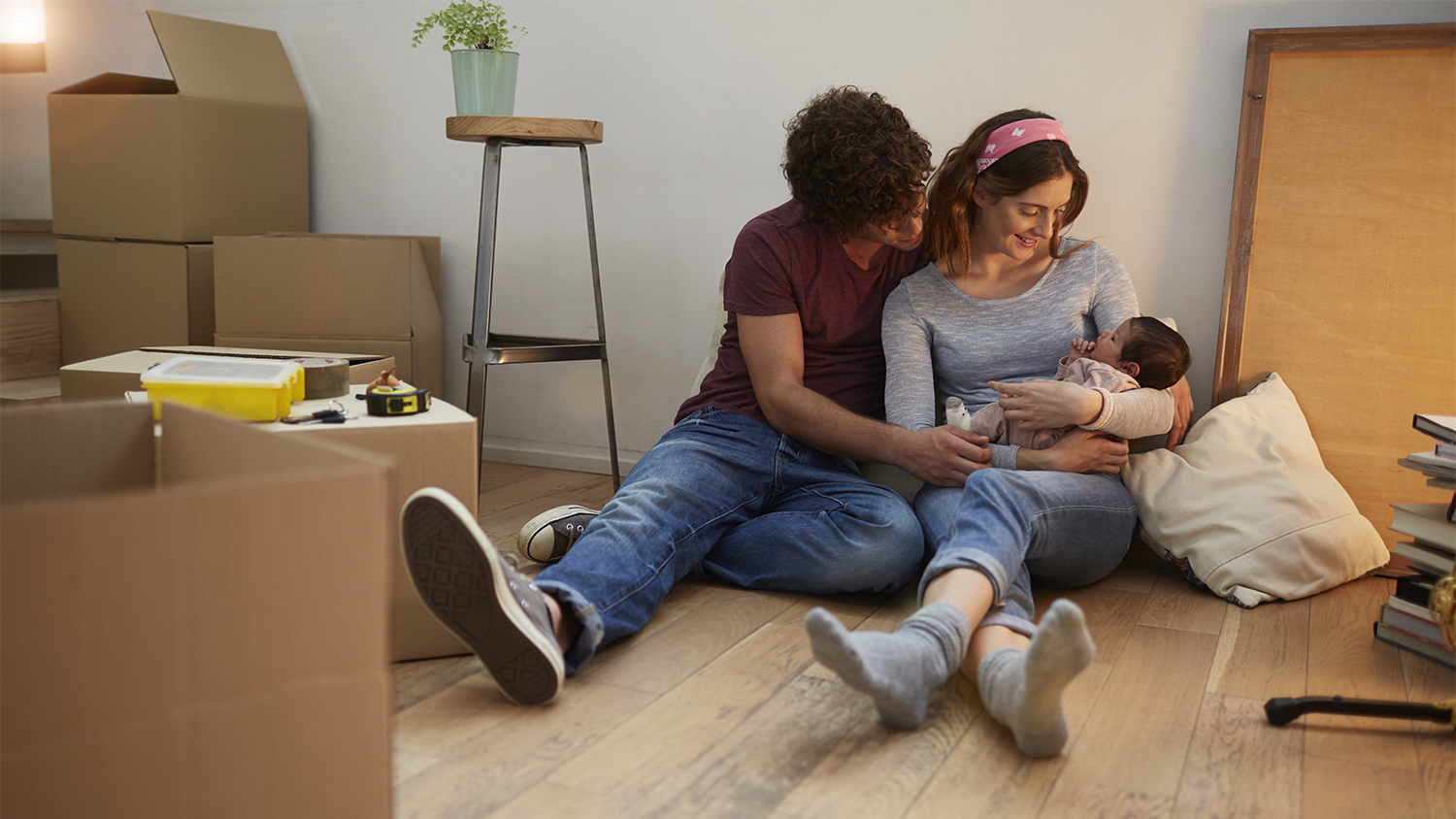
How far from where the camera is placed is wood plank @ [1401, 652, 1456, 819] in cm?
107

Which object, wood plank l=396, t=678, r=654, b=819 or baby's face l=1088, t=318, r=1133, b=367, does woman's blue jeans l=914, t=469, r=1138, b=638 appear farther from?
wood plank l=396, t=678, r=654, b=819

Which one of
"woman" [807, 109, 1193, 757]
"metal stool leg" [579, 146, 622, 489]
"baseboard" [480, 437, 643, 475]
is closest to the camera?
"woman" [807, 109, 1193, 757]

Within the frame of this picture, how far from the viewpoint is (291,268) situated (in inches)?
90.6

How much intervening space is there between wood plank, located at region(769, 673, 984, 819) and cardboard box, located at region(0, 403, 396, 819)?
480 millimetres

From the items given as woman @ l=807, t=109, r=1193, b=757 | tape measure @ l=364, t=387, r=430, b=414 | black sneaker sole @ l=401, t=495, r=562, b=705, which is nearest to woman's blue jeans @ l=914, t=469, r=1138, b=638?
woman @ l=807, t=109, r=1193, b=757

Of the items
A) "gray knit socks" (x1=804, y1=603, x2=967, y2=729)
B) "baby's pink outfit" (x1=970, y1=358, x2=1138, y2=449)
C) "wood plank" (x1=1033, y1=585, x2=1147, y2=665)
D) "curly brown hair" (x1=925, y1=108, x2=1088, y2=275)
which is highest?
"curly brown hair" (x1=925, y1=108, x2=1088, y2=275)

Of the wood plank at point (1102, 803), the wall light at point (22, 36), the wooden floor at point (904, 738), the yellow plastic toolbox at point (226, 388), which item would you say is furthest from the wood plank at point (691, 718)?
the wall light at point (22, 36)

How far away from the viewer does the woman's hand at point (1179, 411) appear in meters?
1.80

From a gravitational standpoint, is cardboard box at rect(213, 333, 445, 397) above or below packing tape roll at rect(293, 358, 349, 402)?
below

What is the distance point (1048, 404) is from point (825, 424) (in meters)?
0.35

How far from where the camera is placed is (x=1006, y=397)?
1673mm

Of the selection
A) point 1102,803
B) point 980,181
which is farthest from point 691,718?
point 980,181

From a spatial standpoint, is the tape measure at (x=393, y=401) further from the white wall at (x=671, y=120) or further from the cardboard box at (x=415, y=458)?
the white wall at (x=671, y=120)

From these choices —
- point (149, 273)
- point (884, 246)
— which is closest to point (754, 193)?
point (884, 246)
